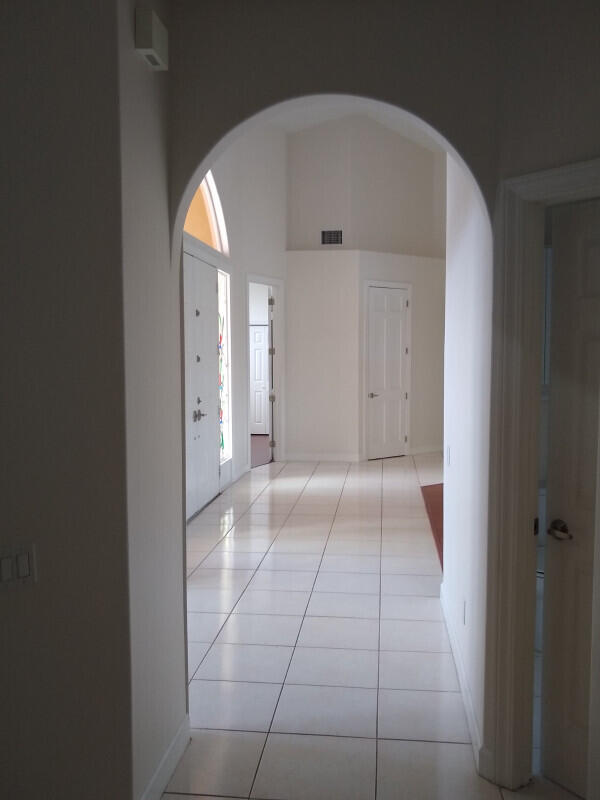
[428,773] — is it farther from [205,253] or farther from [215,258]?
[215,258]

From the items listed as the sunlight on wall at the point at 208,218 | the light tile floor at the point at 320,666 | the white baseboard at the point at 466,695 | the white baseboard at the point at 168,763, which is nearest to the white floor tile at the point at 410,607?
the light tile floor at the point at 320,666

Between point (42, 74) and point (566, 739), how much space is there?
114 inches

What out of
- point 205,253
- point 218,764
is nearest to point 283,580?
point 218,764

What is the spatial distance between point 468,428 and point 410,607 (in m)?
1.63

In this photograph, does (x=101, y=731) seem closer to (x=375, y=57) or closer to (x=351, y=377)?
(x=375, y=57)

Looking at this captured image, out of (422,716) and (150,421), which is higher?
(150,421)

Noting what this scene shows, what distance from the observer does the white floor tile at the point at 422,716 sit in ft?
9.82

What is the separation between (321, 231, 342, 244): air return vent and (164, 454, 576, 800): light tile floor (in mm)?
4667

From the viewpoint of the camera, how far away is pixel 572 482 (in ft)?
8.70

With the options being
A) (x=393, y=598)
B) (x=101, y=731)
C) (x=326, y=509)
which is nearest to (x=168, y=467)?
(x=101, y=731)

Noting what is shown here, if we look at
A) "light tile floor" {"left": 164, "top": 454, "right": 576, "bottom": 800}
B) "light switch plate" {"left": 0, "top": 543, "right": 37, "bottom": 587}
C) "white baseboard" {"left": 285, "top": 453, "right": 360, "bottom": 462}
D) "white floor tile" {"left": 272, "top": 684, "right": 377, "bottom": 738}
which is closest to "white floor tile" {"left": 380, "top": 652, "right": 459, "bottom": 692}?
"light tile floor" {"left": 164, "top": 454, "right": 576, "bottom": 800}

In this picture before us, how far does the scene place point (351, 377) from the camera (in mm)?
9758

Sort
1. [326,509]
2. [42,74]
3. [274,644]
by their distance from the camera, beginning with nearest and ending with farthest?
1. [42,74]
2. [274,644]
3. [326,509]

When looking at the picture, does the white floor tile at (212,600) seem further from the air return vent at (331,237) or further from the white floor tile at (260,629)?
the air return vent at (331,237)
